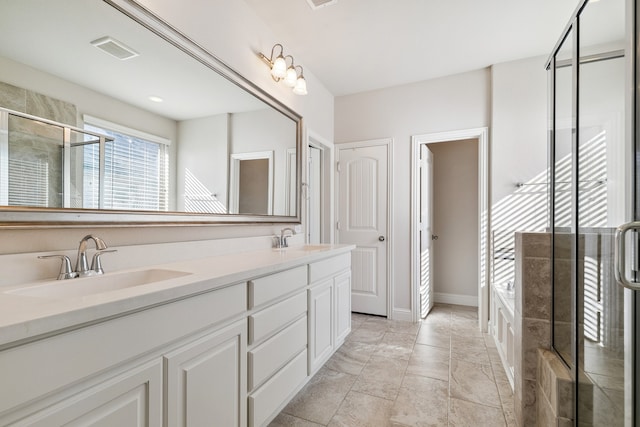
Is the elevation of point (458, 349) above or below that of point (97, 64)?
below

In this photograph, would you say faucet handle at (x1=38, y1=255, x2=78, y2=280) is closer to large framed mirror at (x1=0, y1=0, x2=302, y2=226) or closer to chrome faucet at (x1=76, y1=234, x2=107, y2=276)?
chrome faucet at (x1=76, y1=234, x2=107, y2=276)

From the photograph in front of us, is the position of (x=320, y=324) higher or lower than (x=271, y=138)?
lower

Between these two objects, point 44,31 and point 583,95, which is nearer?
point 44,31

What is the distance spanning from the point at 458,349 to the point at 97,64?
9.94ft

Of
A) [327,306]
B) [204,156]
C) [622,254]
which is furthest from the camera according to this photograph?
[327,306]

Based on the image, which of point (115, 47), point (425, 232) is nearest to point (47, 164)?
point (115, 47)

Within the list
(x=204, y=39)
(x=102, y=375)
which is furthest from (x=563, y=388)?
(x=204, y=39)

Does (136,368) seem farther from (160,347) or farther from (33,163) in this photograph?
(33,163)

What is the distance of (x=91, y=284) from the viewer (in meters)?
1.10

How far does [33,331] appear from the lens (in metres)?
0.63

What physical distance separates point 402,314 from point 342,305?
1.22 meters

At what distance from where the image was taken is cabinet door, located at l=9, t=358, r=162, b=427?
2.25 feet

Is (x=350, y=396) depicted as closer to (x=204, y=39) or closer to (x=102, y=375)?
(x=102, y=375)

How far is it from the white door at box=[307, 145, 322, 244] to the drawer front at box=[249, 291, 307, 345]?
5.66 feet
